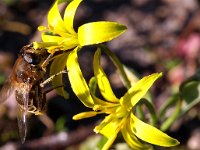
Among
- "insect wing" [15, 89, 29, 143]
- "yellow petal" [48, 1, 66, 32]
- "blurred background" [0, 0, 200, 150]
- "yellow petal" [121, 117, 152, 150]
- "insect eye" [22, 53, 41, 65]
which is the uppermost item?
"yellow petal" [48, 1, 66, 32]

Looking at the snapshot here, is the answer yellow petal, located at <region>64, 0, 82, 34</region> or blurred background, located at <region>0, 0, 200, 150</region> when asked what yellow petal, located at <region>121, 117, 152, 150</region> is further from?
blurred background, located at <region>0, 0, 200, 150</region>

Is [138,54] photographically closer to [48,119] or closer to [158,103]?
[158,103]

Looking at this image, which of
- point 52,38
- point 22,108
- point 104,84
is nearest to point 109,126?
point 104,84

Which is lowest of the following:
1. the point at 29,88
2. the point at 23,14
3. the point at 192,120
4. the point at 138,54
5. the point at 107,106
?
the point at 192,120

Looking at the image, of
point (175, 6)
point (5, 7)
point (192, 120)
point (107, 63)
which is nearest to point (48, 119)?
point (107, 63)

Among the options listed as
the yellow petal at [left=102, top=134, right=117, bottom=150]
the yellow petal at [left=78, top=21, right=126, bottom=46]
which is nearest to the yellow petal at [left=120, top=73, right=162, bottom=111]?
the yellow petal at [left=102, top=134, right=117, bottom=150]

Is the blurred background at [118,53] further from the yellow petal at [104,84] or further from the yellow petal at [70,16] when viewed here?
the yellow petal at [70,16]
